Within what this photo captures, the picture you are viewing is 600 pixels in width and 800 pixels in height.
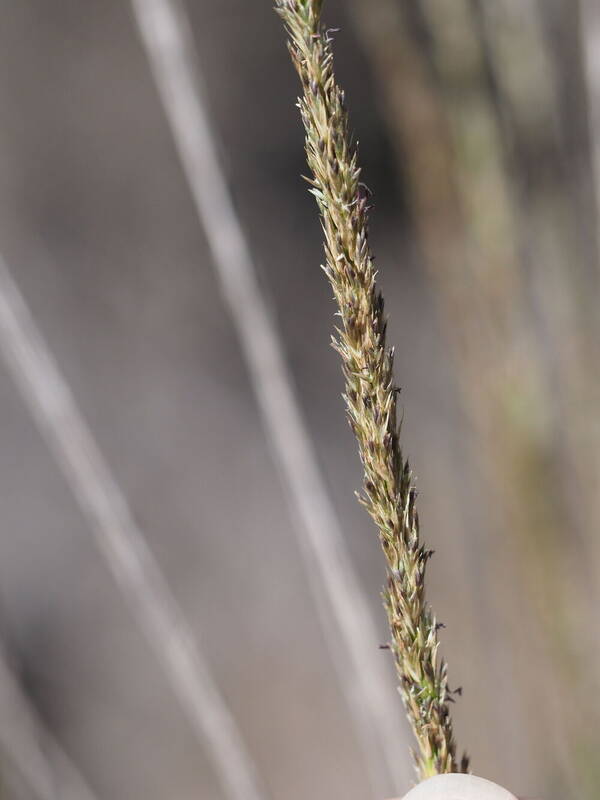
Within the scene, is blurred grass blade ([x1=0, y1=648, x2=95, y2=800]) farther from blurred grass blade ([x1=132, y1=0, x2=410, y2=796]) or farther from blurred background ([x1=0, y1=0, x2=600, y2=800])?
blurred grass blade ([x1=132, y1=0, x2=410, y2=796])

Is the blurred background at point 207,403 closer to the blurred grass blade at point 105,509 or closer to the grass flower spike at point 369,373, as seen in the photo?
the blurred grass blade at point 105,509

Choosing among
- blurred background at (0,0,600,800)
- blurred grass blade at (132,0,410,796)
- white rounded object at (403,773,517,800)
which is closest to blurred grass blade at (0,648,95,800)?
blurred background at (0,0,600,800)

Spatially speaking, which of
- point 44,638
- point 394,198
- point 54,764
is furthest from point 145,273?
point 54,764

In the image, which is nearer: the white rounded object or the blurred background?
the white rounded object

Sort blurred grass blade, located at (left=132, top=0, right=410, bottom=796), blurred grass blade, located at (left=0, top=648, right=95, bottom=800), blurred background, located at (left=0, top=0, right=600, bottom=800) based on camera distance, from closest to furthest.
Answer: blurred grass blade, located at (left=132, top=0, right=410, bottom=796) → blurred grass blade, located at (left=0, top=648, right=95, bottom=800) → blurred background, located at (left=0, top=0, right=600, bottom=800)

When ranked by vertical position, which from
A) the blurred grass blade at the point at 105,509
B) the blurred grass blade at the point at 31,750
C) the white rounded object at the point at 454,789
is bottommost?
the white rounded object at the point at 454,789

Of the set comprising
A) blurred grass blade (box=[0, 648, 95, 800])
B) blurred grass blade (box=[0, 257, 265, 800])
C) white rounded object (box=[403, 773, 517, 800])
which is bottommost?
white rounded object (box=[403, 773, 517, 800])

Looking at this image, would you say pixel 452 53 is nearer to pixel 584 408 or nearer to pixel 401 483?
pixel 584 408

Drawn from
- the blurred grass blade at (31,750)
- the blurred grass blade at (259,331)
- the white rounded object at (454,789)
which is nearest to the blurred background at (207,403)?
the blurred grass blade at (31,750)
